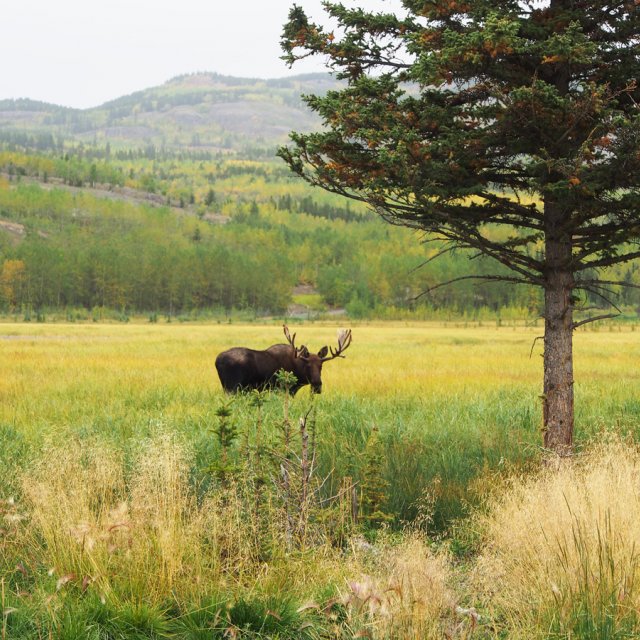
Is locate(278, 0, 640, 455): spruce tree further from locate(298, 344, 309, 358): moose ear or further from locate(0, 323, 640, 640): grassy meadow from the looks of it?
locate(298, 344, 309, 358): moose ear

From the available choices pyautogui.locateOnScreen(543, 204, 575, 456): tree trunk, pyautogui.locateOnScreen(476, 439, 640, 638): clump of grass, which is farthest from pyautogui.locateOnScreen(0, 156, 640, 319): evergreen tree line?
pyautogui.locateOnScreen(476, 439, 640, 638): clump of grass

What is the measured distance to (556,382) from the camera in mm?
8234

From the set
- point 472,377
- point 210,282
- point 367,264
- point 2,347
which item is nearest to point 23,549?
point 472,377

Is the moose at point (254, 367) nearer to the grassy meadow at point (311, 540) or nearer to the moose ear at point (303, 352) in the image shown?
the moose ear at point (303, 352)

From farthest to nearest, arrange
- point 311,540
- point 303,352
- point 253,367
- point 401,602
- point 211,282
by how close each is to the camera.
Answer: point 211,282, point 253,367, point 303,352, point 311,540, point 401,602

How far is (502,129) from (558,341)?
251cm

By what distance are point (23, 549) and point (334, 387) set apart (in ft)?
39.1

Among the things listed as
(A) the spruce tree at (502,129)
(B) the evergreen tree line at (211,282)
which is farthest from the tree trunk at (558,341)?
(B) the evergreen tree line at (211,282)

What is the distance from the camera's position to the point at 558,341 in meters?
8.21

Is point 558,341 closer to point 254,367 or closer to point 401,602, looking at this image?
point 401,602

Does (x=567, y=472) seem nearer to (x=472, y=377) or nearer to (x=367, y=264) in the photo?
(x=472, y=377)

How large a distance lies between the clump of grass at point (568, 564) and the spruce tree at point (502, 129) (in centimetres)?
228

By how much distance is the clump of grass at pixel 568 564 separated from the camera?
15.0ft

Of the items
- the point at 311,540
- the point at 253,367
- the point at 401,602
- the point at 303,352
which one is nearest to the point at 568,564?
the point at 401,602
